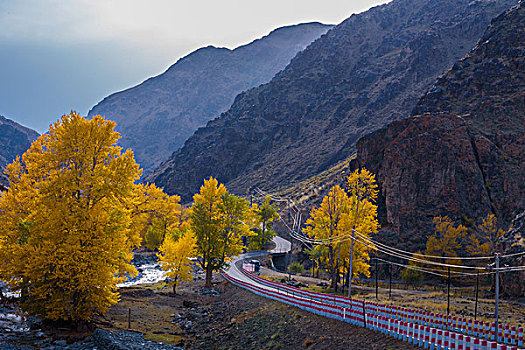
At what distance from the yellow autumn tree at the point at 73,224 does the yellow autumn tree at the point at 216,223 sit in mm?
22573

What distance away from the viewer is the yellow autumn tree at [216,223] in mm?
47812

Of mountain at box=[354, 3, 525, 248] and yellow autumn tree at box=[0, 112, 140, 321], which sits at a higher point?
mountain at box=[354, 3, 525, 248]

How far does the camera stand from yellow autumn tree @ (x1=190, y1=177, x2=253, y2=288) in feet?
157

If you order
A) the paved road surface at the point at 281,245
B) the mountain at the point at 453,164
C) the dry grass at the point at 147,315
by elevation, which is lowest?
the dry grass at the point at 147,315

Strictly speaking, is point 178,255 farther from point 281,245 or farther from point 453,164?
point 281,245

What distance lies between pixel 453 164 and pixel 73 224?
60.4m

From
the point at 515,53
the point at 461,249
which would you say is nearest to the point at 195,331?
the point at 461,249

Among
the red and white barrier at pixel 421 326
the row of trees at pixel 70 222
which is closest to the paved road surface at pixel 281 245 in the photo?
the red and white barrier at pixel 421 326

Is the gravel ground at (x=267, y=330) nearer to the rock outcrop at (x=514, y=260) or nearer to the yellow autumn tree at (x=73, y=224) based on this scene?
the yellow autumn tree at (x=73, y=224)

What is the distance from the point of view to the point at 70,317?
2405 cm

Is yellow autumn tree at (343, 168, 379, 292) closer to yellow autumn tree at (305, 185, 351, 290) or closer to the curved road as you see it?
yellow autumn tree at (305, 185, 351, 290)

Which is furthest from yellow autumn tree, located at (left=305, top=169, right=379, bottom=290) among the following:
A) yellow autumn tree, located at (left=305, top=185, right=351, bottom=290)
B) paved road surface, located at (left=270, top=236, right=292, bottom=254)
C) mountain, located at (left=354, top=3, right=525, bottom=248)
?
paved road surface, located at (left=270, top=236, right=292, bottom=254)

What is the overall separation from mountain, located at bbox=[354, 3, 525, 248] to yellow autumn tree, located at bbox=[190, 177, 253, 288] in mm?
29457

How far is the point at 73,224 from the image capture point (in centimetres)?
2262
